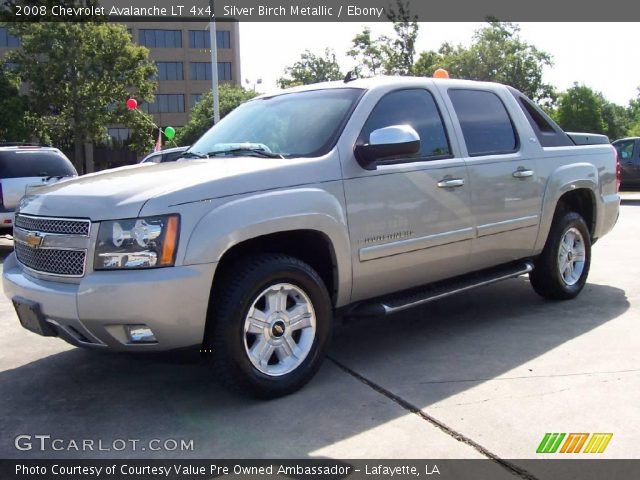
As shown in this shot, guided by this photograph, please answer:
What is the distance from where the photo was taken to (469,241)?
479cm

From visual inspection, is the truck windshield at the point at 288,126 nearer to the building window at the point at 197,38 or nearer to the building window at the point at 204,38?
the building window at the point at 204,38

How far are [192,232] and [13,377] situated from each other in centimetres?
191

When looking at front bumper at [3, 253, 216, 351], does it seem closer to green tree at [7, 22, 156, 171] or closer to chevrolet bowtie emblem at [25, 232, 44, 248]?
chevrolet bowtie emblem at [25, 232, 44, 248]

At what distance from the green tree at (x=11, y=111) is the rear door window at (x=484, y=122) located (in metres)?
36.9

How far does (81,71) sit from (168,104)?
36.3 meters

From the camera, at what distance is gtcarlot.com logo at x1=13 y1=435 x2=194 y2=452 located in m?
3.23

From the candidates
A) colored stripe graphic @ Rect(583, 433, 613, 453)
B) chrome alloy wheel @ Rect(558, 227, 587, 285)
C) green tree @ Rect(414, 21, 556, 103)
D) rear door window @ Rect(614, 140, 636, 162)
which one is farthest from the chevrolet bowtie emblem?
green tree @ Rect(414, 21, 556, 103)

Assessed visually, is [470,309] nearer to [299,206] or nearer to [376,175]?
[376,175]

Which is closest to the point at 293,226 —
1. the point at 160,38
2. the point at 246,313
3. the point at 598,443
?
the point at 246,313

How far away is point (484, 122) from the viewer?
5.16 m

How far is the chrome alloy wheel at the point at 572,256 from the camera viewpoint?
19.2 ft

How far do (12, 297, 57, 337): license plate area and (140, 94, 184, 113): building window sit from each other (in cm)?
7135

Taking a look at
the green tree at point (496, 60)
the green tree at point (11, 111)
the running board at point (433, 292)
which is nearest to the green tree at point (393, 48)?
the green tree at point (496, 60)

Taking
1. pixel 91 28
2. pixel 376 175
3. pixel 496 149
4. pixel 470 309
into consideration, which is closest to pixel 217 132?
pixel 376 175
